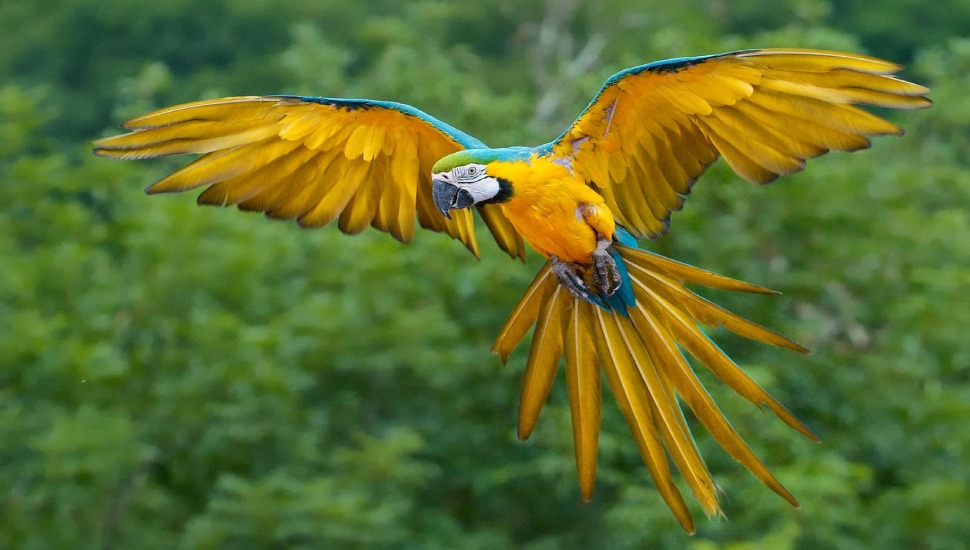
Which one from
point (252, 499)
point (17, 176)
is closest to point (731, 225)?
point (252, 499)

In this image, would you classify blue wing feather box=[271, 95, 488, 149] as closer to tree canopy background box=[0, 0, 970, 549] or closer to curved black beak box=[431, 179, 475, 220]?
curved black beak box=[431, 179, 475, 220]

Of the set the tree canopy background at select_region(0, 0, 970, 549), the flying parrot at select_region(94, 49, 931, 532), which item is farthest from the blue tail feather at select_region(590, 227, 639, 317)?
the tree canopy background at select_region(0, 0, 970, 549)

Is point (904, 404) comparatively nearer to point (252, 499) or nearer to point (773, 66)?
point (252, 499)

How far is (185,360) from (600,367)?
220 inches

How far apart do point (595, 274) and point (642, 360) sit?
0.30 m

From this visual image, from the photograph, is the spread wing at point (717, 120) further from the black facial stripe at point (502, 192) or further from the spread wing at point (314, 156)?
the spread wing at point (314, 156)

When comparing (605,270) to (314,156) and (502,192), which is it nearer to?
(502,192)

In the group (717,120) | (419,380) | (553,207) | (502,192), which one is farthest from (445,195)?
(419,380)

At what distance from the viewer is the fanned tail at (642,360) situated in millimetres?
3447

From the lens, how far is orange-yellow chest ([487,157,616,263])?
331 centimetres

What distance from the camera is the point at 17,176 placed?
1005cm

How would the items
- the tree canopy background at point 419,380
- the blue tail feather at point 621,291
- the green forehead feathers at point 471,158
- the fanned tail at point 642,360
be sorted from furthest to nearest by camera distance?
the tree canopy background at point 419,380 < the blue tail feather at point 621,291 < the fanned tail at point 642,360 < the green forehead feathers at point 471,158

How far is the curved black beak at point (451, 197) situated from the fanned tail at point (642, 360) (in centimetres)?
50

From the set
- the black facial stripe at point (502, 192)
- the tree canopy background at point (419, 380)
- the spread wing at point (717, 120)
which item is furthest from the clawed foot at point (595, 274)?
the tree canopy background at point (419, 380)
